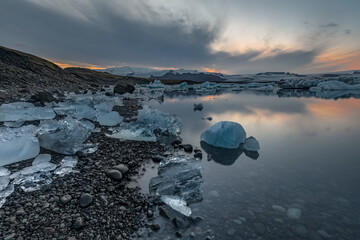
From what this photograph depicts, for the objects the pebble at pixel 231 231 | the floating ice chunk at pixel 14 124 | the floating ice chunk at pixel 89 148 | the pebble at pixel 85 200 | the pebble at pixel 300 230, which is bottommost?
the pebble at pixel 300 230

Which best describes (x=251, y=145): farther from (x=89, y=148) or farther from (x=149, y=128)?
(x=89, y=148)

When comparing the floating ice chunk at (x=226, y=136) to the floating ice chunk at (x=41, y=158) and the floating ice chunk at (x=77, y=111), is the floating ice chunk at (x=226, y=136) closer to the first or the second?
the floating ice chunk at (x=41, y=158)

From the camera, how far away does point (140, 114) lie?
6375mm

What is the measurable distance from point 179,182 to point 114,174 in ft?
4.04

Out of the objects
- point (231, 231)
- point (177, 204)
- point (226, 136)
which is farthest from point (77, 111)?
point (231, 231)

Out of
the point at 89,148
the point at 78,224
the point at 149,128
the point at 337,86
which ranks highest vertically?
the point at 337,86

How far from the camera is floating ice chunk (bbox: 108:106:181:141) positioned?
219 inches

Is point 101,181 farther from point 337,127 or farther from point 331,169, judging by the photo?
point 337,127

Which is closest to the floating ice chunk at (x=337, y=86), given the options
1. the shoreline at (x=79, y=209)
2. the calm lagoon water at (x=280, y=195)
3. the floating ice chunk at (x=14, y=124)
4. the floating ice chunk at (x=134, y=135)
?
the calm lagoon water at (x=280, y=195)

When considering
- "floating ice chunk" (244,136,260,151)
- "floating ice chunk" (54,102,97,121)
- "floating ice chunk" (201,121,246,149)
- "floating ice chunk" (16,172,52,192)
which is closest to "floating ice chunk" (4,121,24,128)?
"floating ice chunk" (54,102,97,121)

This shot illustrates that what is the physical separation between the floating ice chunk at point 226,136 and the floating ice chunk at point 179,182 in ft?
6.13

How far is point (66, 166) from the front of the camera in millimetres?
3473

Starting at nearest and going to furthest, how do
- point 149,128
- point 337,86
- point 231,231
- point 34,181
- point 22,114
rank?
point 231,231 → point 34,181 → point 149,128 → point 22,114 → point 337,86

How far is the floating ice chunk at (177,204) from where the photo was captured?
256 centimetres
